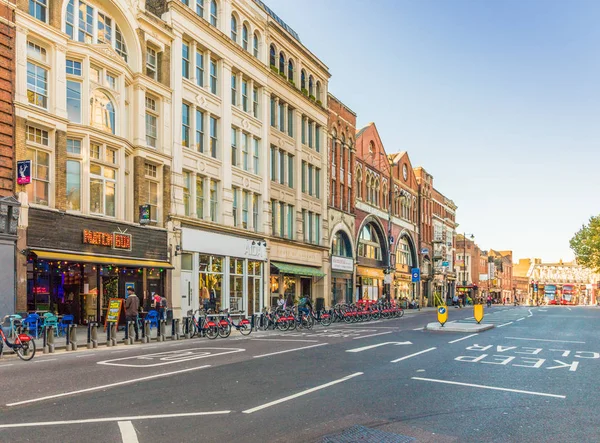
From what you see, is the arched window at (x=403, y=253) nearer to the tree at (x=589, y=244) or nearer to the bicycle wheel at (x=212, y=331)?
the tree at (x=589, y=244)

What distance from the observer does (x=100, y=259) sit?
24.3 metres

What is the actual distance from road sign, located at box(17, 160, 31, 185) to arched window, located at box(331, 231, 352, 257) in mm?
31395

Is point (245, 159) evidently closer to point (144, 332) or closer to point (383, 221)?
point (144, 332)

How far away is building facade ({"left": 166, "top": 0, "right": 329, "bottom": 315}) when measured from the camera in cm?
3108

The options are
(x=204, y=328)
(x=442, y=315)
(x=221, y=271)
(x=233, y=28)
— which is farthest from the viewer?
(x=233, y=28)

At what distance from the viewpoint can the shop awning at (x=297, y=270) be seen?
40.2 metres

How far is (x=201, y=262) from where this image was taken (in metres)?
31.9

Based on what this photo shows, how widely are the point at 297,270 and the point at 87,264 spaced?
19.4 meters

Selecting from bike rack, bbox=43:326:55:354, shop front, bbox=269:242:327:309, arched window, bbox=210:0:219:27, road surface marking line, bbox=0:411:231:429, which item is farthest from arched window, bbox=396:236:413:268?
road surface marking line, bbox=0:411:231:429

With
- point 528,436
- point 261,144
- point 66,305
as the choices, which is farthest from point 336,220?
point 528,436

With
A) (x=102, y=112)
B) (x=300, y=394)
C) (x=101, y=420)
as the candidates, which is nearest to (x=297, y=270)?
(x=102, y=112)

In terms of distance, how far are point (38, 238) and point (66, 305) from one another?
Answer: 356 centimetres

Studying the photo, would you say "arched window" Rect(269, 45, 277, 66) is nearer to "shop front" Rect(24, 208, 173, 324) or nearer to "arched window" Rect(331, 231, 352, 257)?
"arched window" Rect(331, 231, 352, 257)

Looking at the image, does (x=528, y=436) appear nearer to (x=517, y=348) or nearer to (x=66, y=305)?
(x=517, y=348)
